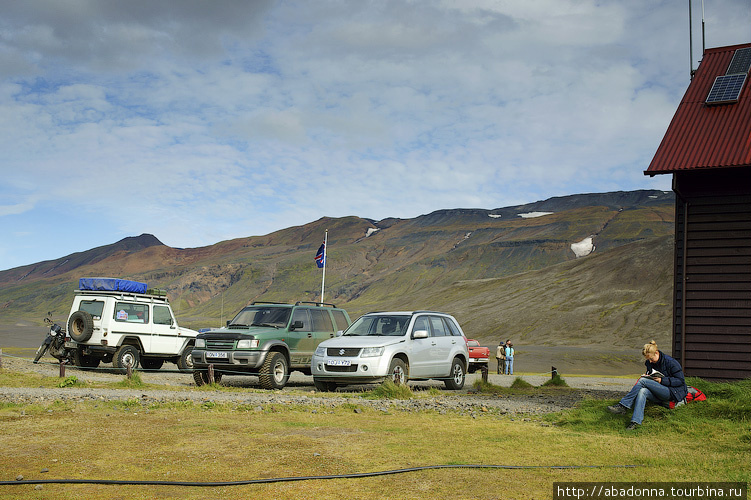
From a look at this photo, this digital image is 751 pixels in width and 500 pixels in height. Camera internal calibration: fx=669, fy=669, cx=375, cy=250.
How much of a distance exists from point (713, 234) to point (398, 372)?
23.3 ft

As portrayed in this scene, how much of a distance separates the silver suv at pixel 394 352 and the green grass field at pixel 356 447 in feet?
10.00

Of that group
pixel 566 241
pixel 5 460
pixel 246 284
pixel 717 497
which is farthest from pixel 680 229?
pixel 246 284

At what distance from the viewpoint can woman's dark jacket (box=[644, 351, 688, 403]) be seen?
909 cm

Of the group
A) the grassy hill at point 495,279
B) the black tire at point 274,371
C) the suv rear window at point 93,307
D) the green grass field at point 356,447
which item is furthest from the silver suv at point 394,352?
the grassy hill at point 495,279

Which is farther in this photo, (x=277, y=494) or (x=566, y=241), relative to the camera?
(x=566, y=241)

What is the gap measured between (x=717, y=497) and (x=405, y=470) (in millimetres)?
2713

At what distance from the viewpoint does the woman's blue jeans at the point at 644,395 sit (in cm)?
892

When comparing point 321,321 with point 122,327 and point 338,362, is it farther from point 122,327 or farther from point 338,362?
point 122,327

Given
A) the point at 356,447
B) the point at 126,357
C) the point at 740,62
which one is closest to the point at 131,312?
the point at 126,357

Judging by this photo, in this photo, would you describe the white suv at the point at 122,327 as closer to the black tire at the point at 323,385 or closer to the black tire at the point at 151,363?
the black tire at the point at 151,363

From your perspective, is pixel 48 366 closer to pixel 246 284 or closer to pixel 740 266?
pixel 740 266

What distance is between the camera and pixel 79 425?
29.5 feet

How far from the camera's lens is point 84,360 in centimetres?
2031

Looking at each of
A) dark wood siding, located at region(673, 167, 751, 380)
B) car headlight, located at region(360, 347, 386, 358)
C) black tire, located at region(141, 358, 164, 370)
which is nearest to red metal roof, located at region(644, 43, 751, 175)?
dark wood siding, located at region(673, 167, 751, 380)
